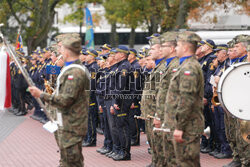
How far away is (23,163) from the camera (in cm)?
1070

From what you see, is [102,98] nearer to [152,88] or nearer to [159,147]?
[152,88]

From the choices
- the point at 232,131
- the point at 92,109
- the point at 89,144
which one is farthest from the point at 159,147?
the point at 92,109

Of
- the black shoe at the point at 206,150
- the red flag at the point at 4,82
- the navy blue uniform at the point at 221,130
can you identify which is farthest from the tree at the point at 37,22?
the red flag at the point at 4,82

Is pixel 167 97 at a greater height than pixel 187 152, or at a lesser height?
greater

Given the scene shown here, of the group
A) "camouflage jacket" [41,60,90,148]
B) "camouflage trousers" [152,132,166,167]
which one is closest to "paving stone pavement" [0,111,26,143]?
"camouflage trousers" [152,132,166,167]

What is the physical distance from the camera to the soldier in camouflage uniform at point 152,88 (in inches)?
339

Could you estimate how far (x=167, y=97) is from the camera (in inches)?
269

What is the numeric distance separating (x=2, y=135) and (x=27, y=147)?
2.46 metres

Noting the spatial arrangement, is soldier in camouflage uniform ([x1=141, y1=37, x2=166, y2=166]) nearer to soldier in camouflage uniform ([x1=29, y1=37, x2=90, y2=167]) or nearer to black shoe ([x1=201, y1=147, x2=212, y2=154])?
soldier in camouflage uniform ([x1=29, y1=37, x2=90, y2=167])

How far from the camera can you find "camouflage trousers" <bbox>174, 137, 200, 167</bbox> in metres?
6.59

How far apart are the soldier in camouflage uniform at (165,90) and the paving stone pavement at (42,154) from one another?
7.20 ft

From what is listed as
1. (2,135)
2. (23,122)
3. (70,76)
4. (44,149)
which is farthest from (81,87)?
(23,122)

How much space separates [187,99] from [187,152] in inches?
28.8

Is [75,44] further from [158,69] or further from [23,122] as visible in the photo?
[23,122]
